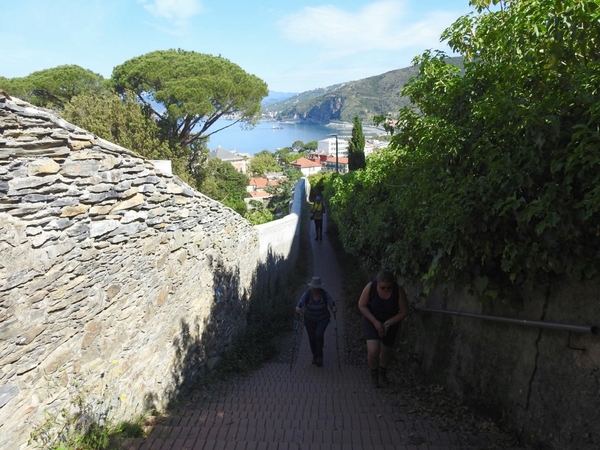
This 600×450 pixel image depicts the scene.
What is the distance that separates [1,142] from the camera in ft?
8.97

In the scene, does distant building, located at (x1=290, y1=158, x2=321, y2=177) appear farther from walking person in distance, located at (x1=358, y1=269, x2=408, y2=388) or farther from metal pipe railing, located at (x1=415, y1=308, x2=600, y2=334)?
metal pipe railing, located at (x1=415, y1=308, x2=600, y2=334)

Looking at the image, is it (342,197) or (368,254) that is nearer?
(368,254)

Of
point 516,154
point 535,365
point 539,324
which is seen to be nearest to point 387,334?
point 535,365

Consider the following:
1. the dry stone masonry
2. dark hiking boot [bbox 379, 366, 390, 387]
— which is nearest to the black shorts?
dark hiking boot [bbox 379, 366, 390, 387]

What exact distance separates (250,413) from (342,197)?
9168 millimetres

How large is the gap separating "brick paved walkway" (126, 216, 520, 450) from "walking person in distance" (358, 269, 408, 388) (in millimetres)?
429

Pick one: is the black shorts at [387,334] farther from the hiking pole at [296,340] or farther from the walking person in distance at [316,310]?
the hiking pole at [296,340]

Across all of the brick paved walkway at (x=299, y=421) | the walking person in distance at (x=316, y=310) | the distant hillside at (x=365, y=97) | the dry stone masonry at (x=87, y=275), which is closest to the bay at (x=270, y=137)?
the distant hillside at (x=365, y=97)

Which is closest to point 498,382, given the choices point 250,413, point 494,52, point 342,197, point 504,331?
point 504,331

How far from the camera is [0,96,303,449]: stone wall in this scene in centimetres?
276

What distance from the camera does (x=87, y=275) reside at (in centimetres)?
342

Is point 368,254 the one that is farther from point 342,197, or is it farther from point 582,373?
point 342,197

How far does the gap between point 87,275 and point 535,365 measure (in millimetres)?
3299

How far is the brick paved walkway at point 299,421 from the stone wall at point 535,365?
39 cm
